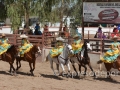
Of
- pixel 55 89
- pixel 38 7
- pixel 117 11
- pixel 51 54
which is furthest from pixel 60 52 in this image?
pixel 38 7

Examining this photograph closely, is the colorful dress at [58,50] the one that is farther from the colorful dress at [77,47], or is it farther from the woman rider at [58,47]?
the colorful dress at [77,47]

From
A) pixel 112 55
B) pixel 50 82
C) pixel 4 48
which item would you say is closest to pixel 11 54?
pixel 4 48

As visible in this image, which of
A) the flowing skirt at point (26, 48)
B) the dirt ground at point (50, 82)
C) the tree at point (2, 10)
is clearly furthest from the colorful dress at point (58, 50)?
the tree at point (2, 10)

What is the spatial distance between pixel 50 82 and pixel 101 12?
6.16m

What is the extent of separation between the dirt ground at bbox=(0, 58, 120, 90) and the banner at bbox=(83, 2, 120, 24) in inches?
155

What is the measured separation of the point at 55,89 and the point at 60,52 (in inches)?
90.5

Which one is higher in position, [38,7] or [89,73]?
[38,7]

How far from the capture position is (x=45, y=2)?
23125 millimetres

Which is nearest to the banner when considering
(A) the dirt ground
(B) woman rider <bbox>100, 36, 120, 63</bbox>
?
(A) the dirt ground

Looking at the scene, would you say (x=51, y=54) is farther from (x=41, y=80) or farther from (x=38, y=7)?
(x=38, y=7)

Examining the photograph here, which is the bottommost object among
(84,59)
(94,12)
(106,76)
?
(106,76)

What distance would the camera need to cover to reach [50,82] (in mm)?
11883

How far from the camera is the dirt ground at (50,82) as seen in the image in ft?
35.4

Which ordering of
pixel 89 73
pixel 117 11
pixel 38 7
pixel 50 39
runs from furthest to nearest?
pixel 38 7
pixel 50 39
pixel 117 11
pixel 89 73
